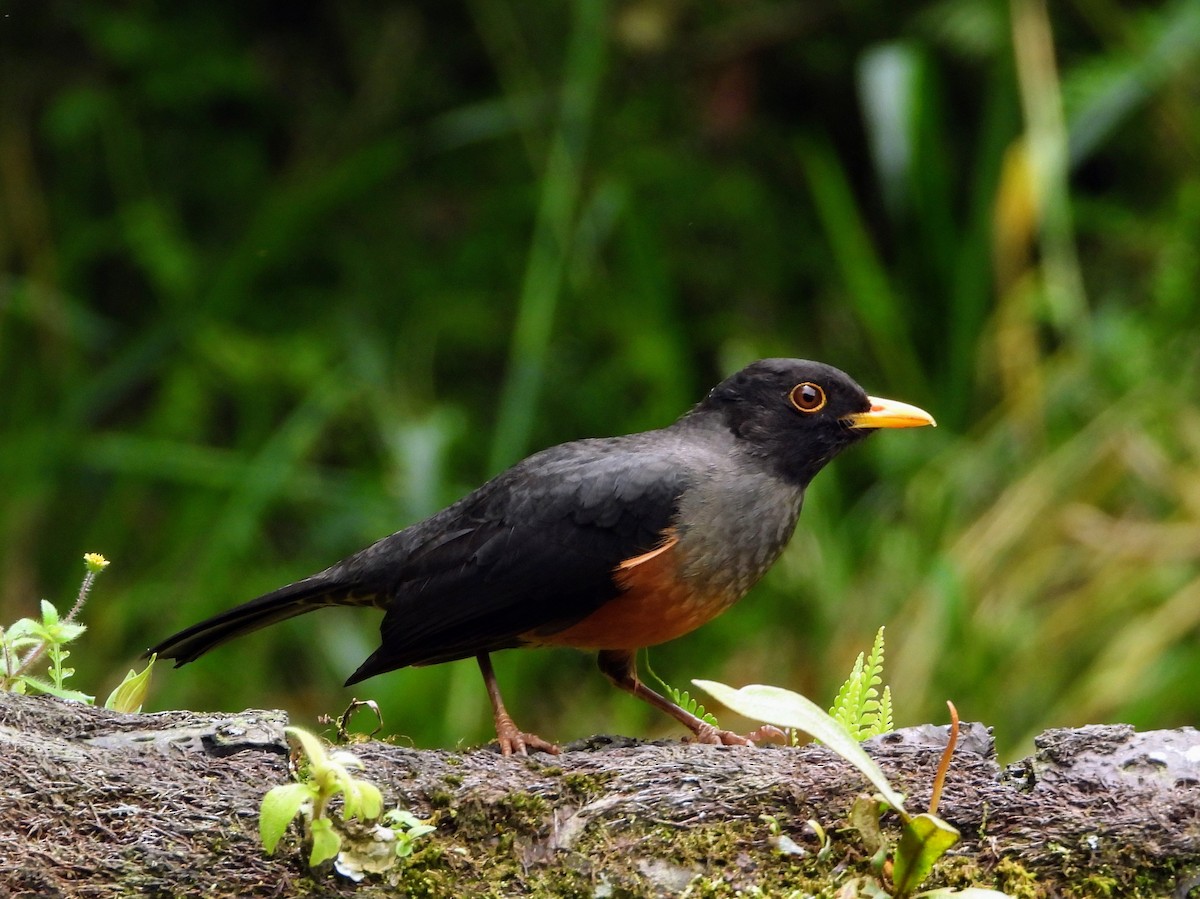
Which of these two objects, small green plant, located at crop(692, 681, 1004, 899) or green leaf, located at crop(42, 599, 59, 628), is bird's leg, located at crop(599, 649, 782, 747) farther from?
green leaf, located at crop(42, 599, 59, 628)

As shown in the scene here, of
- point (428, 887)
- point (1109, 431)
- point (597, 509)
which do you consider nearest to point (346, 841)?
point (428, 887)

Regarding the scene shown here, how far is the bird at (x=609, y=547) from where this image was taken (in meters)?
3.55

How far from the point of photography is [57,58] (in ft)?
26.2

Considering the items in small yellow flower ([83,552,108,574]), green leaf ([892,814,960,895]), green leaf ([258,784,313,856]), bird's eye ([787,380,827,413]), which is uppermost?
bird's eye ([787,380,827,413])

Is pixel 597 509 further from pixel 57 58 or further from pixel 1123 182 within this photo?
pixel 57 58

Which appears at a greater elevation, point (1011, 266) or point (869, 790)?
Answer: point (1011, 266)

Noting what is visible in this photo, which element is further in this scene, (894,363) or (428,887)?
(894,363)

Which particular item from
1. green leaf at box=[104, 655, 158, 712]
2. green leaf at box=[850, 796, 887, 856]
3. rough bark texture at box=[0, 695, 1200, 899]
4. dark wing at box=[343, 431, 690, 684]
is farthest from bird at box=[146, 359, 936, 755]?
green leaf at box=[850, 796, 887, 856]

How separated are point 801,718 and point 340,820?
756 mm

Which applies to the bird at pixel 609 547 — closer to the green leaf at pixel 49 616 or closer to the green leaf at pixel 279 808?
the green leaf at pixel 49 616

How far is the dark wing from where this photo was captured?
355cm

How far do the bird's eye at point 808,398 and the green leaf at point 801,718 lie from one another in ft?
5.66

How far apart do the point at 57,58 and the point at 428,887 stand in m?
6.84

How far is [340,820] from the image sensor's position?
92.9 inches
